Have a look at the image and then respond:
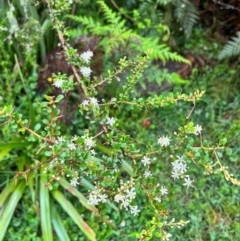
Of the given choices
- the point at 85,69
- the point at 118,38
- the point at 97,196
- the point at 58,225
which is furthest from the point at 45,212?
the point at 118,38

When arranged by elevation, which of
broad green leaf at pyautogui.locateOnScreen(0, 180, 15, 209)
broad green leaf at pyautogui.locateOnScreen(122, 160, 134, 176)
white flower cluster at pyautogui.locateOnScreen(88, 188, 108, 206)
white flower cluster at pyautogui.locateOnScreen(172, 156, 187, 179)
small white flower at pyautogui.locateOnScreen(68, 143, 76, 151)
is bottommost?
broad green leaf at pyautogui.locateOnScreen(0, 180, 15, 209)

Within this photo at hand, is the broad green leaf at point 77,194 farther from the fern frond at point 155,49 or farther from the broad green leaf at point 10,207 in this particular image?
the fern frond at point 155,49

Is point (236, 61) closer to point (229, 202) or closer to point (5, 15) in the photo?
point (229, 202)

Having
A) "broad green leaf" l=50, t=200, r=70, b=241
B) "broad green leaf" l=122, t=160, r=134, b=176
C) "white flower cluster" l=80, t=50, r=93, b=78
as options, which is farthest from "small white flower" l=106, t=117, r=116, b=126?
"broad green leaf" l=50, t=200, r=70, b=241

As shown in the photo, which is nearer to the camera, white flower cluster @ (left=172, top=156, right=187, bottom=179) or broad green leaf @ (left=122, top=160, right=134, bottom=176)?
white flower cluster @ (left=172, top=156, right=187, bottom=179)

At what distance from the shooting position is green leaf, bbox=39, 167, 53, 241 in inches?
81.4

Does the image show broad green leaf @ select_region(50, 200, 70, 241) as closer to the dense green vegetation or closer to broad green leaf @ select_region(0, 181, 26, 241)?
the dense green vegetation

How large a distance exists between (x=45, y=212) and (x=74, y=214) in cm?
13

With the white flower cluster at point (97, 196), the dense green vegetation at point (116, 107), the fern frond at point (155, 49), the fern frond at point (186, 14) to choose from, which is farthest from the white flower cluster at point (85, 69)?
the fern frond at point (186, 14)

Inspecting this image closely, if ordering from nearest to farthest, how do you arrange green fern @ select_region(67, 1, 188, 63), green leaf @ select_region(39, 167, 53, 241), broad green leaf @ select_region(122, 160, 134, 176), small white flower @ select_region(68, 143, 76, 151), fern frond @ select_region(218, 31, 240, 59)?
small white flower @ select_region(68, 143, 76, 151) < green leaf @ select_region(39, 167, 53, 241) < broad green leaf @ select_region(122, 160, 134, 176) < green fern @ select_region(67, 1, 188, 63) < fern frond @ select_region(218, 31, 240, 59)

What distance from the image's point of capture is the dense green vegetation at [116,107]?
2.12m

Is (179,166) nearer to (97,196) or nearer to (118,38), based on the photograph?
(97,196)

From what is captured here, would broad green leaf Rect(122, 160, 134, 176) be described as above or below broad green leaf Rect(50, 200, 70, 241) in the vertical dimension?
above

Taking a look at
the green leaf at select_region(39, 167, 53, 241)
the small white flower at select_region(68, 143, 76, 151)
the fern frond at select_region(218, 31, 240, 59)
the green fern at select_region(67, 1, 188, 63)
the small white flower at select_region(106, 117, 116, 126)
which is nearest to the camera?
the small white flower at select_region(68, 143, 76, 151)
